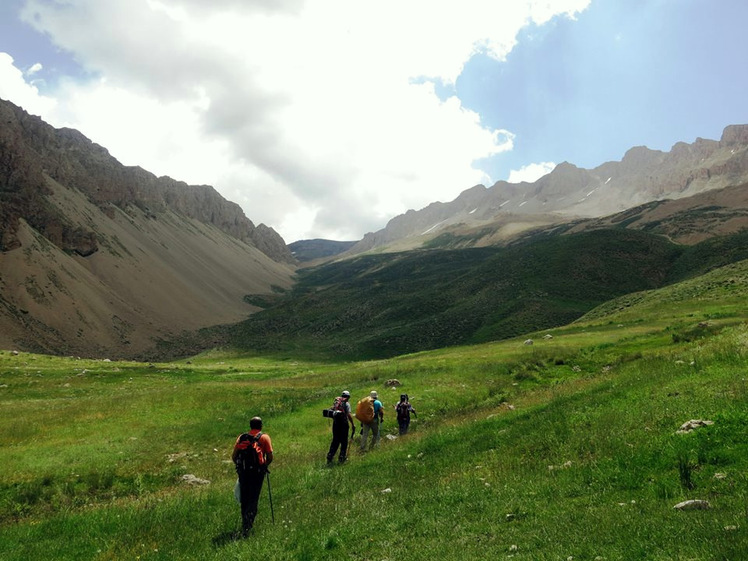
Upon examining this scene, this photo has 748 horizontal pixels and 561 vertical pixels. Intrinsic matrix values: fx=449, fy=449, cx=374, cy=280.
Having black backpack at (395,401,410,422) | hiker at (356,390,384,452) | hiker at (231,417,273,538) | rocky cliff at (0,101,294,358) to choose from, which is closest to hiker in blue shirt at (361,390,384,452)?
hiker at (356,390,384,452)

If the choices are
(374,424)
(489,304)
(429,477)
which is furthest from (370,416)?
(489,304)

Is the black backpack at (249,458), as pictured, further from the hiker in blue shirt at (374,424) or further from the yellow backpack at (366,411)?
the hiker in blue shirt at (374,424)

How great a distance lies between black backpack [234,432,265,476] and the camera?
39.3 feet

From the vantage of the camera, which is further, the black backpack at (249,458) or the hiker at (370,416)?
the hiker at (370,416)

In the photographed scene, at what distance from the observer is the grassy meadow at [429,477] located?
28.0ft

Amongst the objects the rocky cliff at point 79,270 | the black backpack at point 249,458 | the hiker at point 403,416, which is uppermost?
the rocky cliff at point 79,270

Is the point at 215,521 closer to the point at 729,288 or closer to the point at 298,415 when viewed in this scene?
the point at 298,415

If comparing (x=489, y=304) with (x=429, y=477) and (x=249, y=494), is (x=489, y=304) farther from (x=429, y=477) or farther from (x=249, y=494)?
(x=249, y=494)

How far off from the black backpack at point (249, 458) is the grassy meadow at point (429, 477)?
1504 millimetres

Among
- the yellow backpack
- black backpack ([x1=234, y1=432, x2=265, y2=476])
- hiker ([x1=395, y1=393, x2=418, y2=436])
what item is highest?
black backpack ([x1=234, y1=432, x2=265, y2=476])

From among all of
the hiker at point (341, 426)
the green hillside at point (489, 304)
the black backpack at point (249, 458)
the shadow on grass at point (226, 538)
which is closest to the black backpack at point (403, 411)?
the hiker at point (341, 426)

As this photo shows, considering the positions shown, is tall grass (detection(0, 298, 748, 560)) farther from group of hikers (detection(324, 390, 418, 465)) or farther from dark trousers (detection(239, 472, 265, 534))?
group of hikers (detection(324, 390, 418, 465))

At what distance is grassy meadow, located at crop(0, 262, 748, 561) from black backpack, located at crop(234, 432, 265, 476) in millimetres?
1504

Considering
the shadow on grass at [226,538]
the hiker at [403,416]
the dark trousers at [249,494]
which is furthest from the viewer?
the hiker at [403,416]
